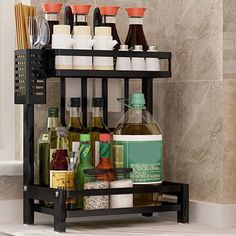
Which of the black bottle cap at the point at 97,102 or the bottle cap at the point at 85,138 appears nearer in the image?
the bottle cap at the point at 85,138

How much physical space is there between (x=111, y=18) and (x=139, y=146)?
1.33 feet

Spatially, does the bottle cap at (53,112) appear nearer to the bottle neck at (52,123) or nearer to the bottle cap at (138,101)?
the bottle neck at (52,123)

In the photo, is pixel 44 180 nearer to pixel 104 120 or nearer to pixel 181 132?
pixel 104 120

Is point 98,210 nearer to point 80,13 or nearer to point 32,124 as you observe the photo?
point 32,124

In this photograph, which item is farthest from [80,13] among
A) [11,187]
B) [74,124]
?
[11,187]

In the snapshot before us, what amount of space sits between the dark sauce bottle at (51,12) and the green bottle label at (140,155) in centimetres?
37

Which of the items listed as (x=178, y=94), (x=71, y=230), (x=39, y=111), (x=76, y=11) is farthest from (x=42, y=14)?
(x=71, y=230)

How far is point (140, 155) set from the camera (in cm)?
235

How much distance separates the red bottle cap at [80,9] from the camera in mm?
2377

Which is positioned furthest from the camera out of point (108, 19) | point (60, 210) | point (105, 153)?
point (108, 19)

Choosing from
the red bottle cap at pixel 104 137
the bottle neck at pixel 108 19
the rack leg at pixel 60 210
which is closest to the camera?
the rack leg at pixel 60 210

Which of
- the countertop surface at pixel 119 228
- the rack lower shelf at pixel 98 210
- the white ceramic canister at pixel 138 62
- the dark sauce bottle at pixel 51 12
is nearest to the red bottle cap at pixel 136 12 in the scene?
the white ceramic canister at pixel 138 62

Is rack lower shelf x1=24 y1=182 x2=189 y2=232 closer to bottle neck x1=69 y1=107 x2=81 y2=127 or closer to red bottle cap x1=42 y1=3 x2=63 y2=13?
bottle neck x1=69 y1=107 x2=81 y2=127

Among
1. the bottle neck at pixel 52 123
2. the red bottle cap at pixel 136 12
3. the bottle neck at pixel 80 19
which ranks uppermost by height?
the red bottle cap at pixel 136 12
